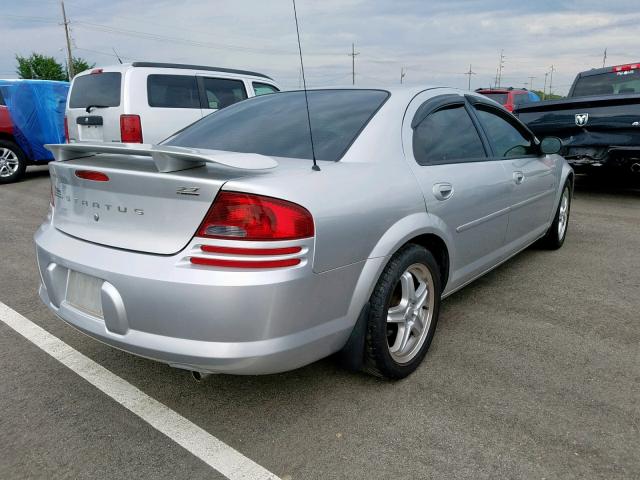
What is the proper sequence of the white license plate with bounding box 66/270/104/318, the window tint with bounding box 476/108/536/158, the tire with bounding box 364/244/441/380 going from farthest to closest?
the window tint with bounding box 476/108/536/158, the tire with bounding box 364/244/441/380, the white license plate with bounding box 66/270/104/318

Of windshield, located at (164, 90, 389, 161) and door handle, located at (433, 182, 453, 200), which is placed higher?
windshield, located at (164, 90, 389, 161)

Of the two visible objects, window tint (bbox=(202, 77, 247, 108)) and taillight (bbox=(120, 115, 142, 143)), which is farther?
window tint (bbox=(202, 77, 247, 108))

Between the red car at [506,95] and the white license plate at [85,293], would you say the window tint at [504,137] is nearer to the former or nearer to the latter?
the white license plate at [85,293]

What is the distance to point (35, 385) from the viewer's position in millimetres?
2615

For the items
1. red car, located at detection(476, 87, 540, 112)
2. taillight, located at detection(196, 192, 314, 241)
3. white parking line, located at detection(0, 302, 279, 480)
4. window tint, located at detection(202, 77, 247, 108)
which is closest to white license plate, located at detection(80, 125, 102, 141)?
window tint, located at detection(202, 77, 247, 108)

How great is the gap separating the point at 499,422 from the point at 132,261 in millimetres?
1670

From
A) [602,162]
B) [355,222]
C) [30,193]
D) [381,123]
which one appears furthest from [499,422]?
[30,193]

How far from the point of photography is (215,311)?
1895 mm

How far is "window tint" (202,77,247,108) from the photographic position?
7.70 m

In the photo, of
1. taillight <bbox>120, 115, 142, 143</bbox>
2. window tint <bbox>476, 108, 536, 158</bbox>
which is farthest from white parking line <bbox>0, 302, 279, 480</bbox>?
taillight <bbox>120, 115, 142, 143</bbox>

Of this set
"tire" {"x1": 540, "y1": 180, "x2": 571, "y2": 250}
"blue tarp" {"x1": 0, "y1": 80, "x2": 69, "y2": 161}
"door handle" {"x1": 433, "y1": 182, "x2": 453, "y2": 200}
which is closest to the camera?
"door handle" {"x1": 433, "y1": 182, "x2": 453, "y2": 200}

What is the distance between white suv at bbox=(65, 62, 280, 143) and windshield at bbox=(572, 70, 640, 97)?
580 cm

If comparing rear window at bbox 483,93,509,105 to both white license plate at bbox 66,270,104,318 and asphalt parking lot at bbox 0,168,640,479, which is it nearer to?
asphalt parking lot at bbox 0,168,640,479

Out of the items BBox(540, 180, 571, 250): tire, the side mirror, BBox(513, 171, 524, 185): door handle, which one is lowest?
BBox(540, 180, 571, 250): tire
